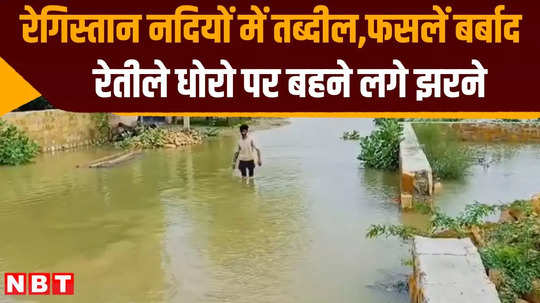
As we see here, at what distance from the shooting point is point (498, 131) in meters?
17.0

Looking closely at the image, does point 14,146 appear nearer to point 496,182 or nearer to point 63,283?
point 63,283

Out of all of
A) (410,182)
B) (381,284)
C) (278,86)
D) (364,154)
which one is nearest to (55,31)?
(278,86)

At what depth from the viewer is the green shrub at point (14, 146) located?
13.7 m

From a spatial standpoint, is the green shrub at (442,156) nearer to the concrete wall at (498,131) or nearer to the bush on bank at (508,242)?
the concrete wall at (498,131)

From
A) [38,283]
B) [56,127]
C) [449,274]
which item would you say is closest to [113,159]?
[56,127]

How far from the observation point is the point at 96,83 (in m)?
6.01

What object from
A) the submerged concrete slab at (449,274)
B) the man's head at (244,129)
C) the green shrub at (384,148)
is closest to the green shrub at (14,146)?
the man's head at (244,129)

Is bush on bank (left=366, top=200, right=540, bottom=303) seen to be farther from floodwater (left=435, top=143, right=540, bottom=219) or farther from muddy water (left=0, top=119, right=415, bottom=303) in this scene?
floodwater (left=435, top=143, right=540, bottom=219)

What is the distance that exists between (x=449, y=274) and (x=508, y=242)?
1.57 meters

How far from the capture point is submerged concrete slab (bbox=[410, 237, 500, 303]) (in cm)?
425

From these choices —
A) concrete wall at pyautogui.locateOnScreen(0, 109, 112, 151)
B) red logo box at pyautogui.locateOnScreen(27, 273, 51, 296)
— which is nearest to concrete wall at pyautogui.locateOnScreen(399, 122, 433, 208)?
red logo box at pyautogui.locateOnScreen(27, 273, 51, 296)

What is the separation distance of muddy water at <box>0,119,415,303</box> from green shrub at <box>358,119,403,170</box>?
364 millimetres

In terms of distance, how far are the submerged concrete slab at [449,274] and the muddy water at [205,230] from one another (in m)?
0.88

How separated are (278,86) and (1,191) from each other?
273 inches
